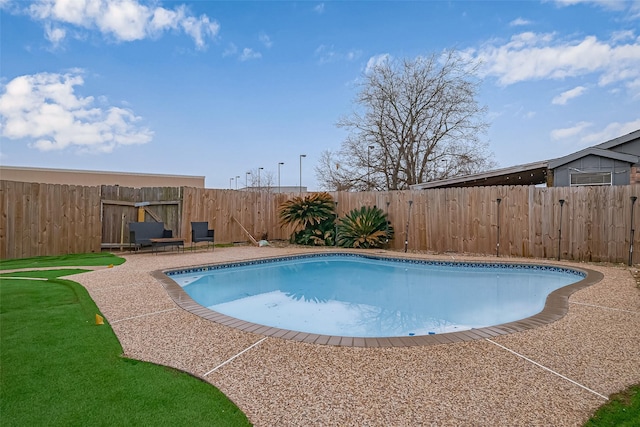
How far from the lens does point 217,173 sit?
21.7 m

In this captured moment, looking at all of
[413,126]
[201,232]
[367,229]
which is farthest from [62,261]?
[413,126]

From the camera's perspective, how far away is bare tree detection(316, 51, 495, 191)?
1964 centimetres

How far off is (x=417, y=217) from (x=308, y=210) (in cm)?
363

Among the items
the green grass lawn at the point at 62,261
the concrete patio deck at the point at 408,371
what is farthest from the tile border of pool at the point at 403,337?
the green grass lawn at the point at 62,261

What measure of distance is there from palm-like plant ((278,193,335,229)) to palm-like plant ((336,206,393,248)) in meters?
0.97

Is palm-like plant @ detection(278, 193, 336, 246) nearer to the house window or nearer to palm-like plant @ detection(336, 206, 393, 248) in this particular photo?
palm-like plant @ detection(336, 206, 393, 248)

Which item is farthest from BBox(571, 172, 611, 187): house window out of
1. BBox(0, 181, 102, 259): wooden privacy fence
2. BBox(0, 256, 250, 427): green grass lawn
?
BBox(0, 181, 102, 259): wooden privacy fence

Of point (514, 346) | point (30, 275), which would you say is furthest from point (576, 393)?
point (30, 275)

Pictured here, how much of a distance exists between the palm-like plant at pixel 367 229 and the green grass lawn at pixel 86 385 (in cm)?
843

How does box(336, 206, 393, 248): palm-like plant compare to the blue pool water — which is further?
box(336, 206, 393, 248): palm-like plant

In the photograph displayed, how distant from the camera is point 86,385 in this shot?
8.23 feet

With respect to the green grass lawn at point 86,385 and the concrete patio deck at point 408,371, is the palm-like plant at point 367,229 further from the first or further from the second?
the green grass lawn at point 86,385

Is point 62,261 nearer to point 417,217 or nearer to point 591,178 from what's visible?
point 417,217

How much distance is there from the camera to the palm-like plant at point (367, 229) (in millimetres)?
11344
